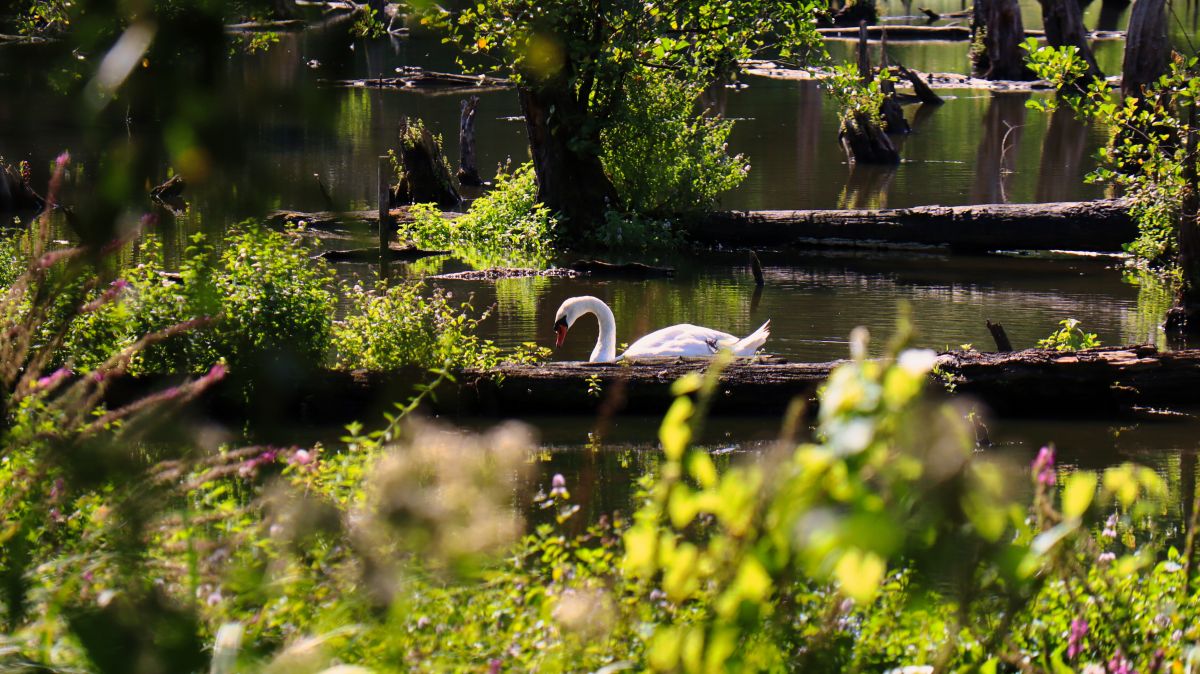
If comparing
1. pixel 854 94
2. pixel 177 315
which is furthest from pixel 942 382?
pixel 854 94

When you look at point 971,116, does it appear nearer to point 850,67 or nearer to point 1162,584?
point 850,67

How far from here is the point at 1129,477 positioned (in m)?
2.35

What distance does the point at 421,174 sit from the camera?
19.7m

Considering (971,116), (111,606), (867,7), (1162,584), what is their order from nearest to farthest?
(111,606) < (1162,584) < (971,116) < (867,7)

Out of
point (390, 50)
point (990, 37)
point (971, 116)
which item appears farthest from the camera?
point (390, 50)

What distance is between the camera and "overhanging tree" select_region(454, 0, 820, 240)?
16.0 meters

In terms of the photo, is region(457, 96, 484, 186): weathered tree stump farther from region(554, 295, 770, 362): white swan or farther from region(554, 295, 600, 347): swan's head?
region(554, 295, 770, 362): white swan

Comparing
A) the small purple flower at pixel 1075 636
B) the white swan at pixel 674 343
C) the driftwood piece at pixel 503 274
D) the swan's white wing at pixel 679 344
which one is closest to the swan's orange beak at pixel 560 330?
the white swan at pixel 674 343

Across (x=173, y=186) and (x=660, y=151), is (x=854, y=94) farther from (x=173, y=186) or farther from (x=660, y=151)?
(x=173, y=186)

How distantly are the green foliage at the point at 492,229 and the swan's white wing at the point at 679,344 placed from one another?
640 cm

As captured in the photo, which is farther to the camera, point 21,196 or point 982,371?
point 21,196

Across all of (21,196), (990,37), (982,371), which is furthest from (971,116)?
(982,371)

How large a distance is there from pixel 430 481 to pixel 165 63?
1.02 metres

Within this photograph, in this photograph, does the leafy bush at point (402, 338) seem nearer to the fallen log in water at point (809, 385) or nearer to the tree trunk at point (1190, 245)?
the fallen log in water at point (809, 385)
